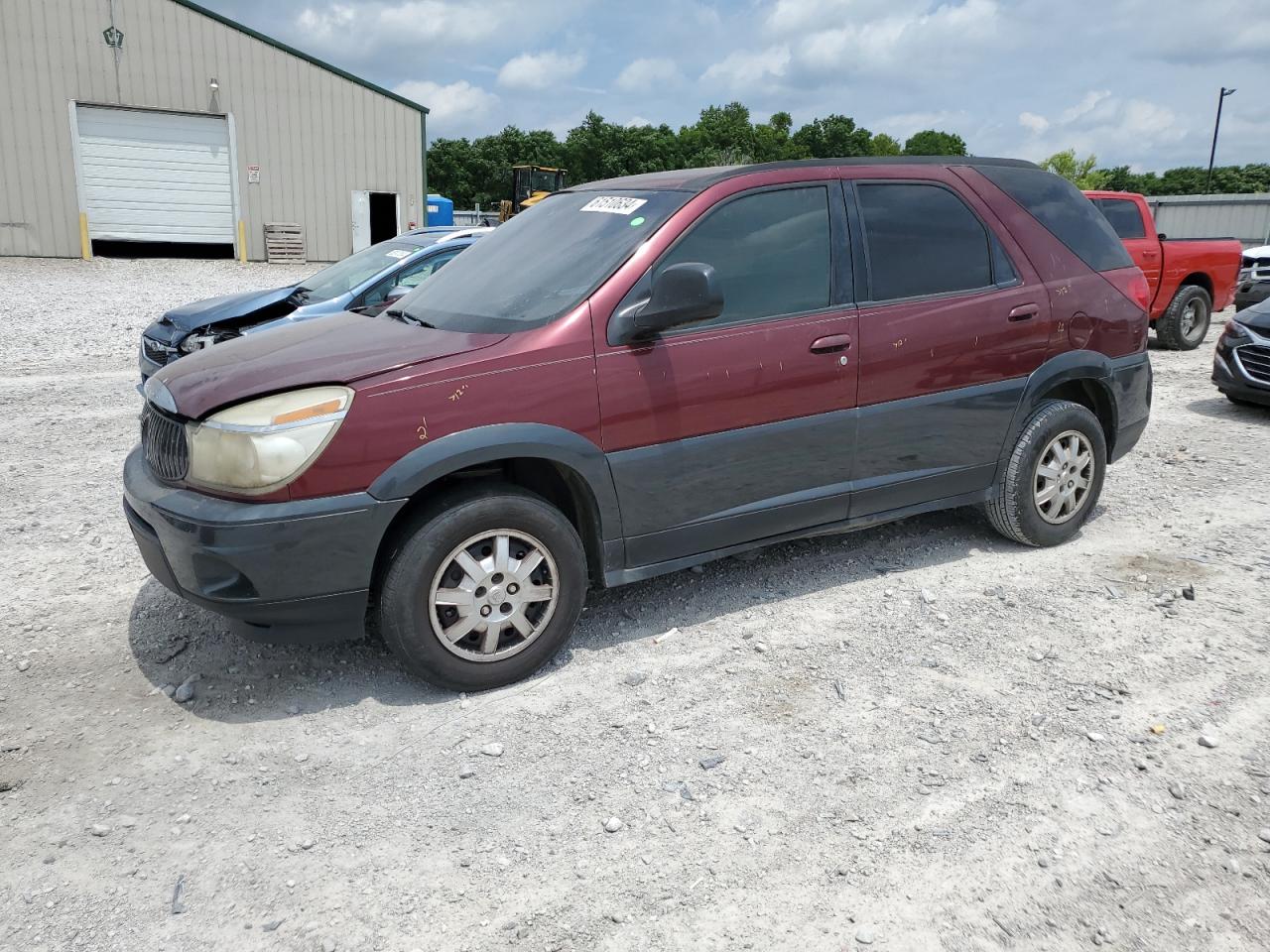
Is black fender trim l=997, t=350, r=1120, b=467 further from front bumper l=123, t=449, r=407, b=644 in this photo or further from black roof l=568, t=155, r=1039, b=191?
front bumper l=123, t=449, r=407, b=644

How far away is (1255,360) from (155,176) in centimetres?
2470

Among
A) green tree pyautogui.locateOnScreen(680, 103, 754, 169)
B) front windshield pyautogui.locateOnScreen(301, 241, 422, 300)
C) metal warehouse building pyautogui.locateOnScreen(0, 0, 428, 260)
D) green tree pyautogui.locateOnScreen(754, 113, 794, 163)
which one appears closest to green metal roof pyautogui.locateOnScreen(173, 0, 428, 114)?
metal warehouse building pyautogui.locateOnScreen(0, 0, 428, 260)

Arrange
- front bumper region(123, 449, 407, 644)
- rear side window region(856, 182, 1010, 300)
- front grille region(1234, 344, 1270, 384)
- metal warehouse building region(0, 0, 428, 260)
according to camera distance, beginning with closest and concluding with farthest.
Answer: front bumper region(123, 449, 407, 644)
rear side window region(856, 182, 1010, 300)
front grille region(1234, 344, 1270, 384)
metal warehouse building region(0, 0, 428, 260)

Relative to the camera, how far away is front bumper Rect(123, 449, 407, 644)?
3.27 meters

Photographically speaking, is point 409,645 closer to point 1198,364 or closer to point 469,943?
point 469,943

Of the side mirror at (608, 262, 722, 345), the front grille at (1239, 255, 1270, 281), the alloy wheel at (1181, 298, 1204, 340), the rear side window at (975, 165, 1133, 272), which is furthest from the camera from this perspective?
the front grille at (1239, 255, 1270, 281)

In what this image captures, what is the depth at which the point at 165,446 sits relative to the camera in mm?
3600

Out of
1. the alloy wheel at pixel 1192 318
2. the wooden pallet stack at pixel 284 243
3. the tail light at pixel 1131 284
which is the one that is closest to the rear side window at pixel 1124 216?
the alloy wheel at pixel 1192 318

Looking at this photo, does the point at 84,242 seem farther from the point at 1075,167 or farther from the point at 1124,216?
the point at 1075,167

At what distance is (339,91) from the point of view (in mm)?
26172

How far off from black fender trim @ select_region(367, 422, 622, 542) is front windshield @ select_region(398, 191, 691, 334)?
1.53ft

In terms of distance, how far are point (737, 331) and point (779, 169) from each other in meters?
0.83

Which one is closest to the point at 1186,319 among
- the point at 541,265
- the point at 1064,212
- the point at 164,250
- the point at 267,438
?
the point at 1064,212

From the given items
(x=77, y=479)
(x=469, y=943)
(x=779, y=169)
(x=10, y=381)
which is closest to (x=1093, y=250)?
(x=779, y=169)
